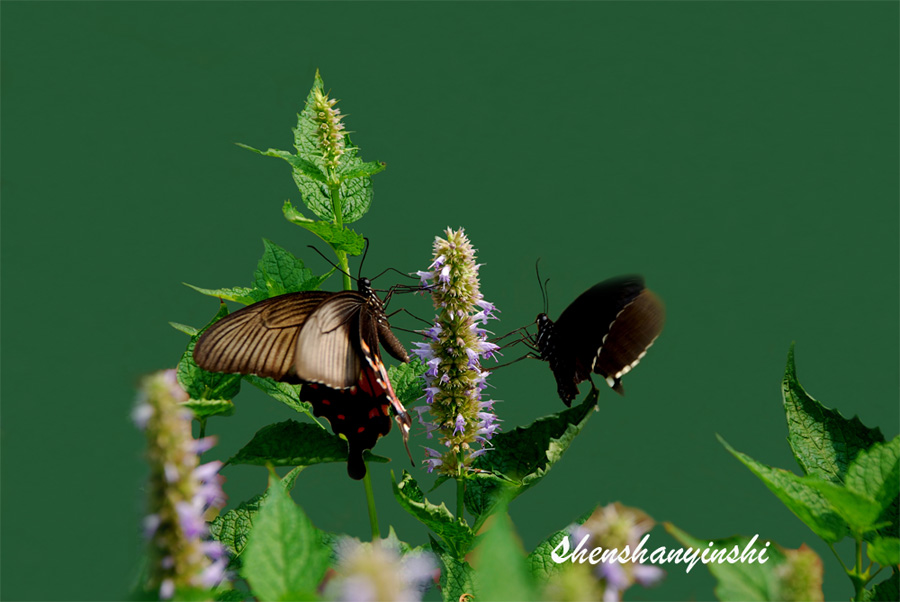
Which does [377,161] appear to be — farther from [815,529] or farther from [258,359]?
[815,529]

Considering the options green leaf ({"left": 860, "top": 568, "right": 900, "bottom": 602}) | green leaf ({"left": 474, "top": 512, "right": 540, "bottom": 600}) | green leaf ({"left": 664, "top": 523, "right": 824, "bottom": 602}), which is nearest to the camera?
green leaf ({"left": 474, "top": 512, "right": 540, "bottom": 600})

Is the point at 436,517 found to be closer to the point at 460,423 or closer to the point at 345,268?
the point at 460,423

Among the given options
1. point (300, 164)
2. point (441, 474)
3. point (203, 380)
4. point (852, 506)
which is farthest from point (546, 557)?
point (300, 164)

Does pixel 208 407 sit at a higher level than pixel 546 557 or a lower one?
higher

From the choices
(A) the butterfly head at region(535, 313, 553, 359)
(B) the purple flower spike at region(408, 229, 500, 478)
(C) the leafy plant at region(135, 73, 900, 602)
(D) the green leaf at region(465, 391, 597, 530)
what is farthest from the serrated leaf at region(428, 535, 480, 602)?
(A) the butterfly head at region(535, 313, 553, 359)

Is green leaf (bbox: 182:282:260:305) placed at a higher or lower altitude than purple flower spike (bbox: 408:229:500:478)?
higher

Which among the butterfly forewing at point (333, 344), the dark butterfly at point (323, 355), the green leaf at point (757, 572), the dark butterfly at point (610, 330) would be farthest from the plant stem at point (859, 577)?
the butterfly forewing at point (333, 344)

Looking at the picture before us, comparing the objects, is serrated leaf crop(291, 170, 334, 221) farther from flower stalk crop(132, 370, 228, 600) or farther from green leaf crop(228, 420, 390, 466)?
flower stalk crop(132, 370, 228, 600)
